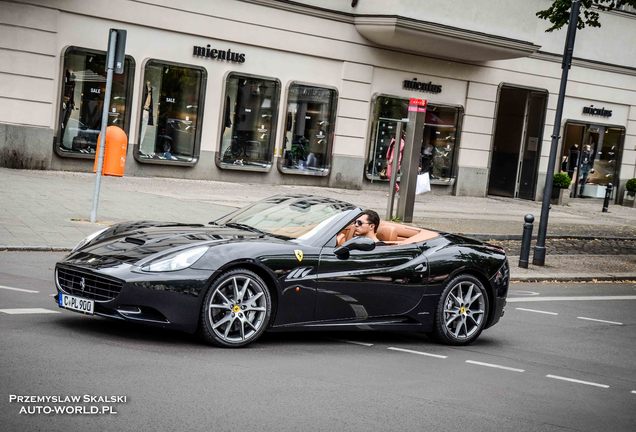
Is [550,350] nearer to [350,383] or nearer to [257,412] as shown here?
[350,383]

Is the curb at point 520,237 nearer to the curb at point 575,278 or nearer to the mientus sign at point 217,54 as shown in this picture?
Answer: the curb at point 575,278

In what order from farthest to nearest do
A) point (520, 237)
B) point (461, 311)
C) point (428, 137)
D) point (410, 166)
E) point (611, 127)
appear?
point (611, 127) < point (428, 137) < point (410, 166) < point (520, 237) < point (461, 311)

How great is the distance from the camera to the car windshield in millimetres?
9383

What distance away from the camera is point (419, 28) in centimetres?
2816

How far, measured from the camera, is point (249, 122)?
27.7 meters

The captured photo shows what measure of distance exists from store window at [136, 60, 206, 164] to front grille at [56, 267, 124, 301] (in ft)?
56.5

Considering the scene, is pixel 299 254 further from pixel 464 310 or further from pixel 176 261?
pixel 464 310

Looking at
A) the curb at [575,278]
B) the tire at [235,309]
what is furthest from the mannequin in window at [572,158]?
the tire at [235,309]

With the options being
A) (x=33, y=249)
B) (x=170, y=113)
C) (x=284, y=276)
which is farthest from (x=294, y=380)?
(x=170, y=113)

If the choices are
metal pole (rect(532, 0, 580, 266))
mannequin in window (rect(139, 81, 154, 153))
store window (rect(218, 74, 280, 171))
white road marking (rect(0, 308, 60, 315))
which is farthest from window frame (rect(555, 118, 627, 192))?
white road marking (rect(0, 308, 60, 315))

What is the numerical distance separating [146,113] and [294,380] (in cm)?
1886

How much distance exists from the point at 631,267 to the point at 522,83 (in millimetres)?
14612

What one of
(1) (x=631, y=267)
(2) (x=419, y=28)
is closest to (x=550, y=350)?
(1) (x=631, y=267)

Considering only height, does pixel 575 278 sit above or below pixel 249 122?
below
